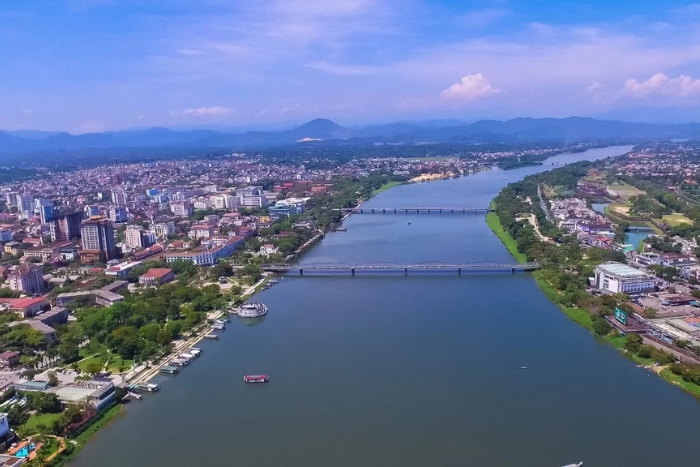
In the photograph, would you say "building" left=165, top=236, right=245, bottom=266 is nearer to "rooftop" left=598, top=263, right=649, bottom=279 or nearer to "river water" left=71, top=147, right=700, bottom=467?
"river water" left=71, top=147, right=700, bottom=467

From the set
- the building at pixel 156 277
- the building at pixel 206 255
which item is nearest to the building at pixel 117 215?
the building at pixel 206 255

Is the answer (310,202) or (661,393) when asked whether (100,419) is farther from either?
(310,202)

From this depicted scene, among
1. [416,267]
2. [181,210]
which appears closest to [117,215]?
[181,210]

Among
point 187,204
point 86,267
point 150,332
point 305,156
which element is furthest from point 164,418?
point 305,156

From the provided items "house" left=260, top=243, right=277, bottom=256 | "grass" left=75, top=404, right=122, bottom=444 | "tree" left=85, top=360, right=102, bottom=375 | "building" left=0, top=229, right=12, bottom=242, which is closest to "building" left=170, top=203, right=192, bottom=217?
"building" left=0, top=229, right=12, bottom=242

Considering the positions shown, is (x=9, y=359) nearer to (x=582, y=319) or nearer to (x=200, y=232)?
(x=582, y=319)

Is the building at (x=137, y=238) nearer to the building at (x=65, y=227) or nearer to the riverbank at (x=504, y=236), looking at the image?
the building at (x=65, y=227)
